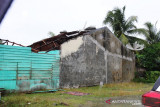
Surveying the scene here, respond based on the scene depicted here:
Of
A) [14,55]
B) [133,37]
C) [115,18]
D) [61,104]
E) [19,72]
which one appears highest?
[115,18]

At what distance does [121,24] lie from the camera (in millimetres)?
27000

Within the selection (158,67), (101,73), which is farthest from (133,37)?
(101,73)

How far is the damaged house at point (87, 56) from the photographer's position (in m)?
13.4

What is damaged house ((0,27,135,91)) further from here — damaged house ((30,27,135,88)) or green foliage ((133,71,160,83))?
green foliage ((133,71,160,83))

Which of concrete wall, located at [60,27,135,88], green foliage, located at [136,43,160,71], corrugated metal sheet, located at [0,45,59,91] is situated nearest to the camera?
corrugated metal sheet, located at [0,45,59,91]

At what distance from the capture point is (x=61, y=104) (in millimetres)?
7203

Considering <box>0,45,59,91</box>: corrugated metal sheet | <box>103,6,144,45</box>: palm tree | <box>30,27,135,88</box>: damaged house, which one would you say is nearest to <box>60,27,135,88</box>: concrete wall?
<box>30,27,135,88</box>: damaged house

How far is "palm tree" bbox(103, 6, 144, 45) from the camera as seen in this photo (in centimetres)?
2664

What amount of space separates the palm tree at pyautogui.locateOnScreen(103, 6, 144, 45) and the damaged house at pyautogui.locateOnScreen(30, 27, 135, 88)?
7.82 meters

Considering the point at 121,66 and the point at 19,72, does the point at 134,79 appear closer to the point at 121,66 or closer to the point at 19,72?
the point at 121,66

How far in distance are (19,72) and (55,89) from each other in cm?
279

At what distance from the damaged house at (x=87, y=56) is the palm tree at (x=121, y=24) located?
782 cm

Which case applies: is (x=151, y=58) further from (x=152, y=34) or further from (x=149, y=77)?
(x=152, y=34)

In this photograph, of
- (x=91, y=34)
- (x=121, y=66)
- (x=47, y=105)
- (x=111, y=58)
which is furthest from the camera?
(x=121, y=66)
